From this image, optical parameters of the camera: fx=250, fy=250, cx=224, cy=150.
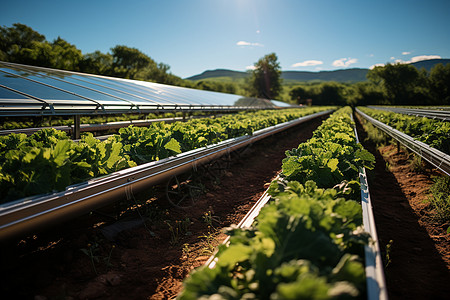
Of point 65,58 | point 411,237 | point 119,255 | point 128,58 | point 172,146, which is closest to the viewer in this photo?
point 119,255

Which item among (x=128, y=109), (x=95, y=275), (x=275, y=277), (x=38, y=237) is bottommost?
(x=95, y=275)

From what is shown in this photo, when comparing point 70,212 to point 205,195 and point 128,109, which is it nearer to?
point 205,195

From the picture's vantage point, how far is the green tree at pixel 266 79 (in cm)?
5925

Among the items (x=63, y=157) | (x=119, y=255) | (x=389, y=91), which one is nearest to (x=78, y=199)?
(x=63, y=157)

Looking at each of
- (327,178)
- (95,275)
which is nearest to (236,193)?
(327,178)

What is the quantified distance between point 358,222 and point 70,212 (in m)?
2.27

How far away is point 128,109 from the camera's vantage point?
6324 mm

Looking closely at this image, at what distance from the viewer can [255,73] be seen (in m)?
60.7

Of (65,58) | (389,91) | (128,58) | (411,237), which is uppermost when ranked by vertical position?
(128,58)

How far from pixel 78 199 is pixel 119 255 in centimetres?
87

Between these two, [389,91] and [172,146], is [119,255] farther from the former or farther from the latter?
[389,91]

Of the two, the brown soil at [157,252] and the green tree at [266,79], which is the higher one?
the green tree at [266,79]

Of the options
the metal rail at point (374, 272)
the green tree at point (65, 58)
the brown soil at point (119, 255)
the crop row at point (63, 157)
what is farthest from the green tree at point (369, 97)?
the metal rail at point (374, 272)

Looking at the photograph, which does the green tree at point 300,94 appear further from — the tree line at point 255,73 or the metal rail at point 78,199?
the metal rail at point 78,199
